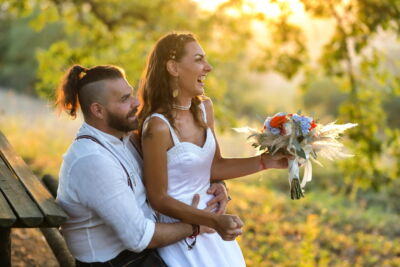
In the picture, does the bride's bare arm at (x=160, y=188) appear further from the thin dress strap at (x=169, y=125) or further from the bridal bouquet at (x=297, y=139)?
the bridal bouquet at (x=297, y=139)

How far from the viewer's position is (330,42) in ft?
21.9

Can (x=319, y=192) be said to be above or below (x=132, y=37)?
below

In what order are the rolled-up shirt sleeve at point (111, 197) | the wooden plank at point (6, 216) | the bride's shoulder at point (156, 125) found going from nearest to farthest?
1. the wooden plank at point (6, 216)
2. the rolled-up shirt sleeve at point (111, 197)
3. the bride's shoulder at point (156, 125)

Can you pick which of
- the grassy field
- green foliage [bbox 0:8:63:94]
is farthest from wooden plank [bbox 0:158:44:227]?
green foliage [bbox 0:8:63:94]

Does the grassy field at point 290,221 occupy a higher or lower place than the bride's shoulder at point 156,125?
lower

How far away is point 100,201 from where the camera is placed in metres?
2.40

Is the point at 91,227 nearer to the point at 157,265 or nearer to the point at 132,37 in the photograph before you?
the point at 157,265

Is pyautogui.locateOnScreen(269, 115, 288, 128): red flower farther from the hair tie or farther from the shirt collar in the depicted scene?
the hair tie

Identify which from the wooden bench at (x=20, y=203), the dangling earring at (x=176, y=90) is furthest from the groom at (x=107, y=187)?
the dangling earring at (x=176, y=90)

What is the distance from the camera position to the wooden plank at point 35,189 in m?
2.37

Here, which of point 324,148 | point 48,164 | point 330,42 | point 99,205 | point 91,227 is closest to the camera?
point 99,205

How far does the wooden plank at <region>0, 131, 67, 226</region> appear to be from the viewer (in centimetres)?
237

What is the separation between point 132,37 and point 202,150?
5.20m

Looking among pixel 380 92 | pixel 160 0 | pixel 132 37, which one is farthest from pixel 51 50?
pixel 380 92
